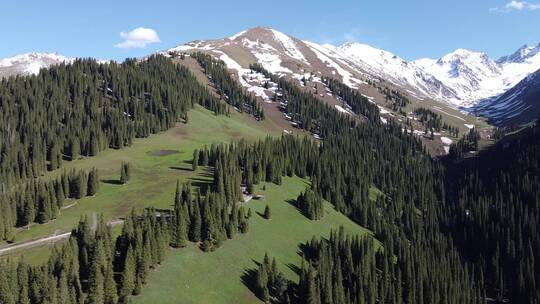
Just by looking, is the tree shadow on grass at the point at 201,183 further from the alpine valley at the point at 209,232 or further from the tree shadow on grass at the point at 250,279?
the tree shadow on grass at the point at 250,279

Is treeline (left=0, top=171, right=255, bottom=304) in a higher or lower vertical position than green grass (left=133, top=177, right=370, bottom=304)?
higher

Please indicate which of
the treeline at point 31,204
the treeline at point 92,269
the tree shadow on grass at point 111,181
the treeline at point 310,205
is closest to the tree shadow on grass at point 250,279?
the treeline at point 92,269

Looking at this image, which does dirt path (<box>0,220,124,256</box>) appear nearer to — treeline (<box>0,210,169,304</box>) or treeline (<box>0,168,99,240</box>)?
treeline (<box>0,168,99,240</box>)

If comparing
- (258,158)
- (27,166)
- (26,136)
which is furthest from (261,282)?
(26,136)

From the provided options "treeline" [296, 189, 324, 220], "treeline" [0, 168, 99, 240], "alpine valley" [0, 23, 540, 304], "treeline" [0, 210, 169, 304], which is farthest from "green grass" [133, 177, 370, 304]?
"treeline" [0, 168, 99, 240]

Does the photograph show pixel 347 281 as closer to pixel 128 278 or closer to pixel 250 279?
pixel 250 279

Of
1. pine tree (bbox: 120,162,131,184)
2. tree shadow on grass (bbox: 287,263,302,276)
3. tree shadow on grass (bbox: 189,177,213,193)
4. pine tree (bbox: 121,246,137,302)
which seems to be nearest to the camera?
pine tree (bbox: 121,246,137,302)

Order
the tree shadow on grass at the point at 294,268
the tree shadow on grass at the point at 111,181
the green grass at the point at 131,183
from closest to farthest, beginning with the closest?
the tree shadow on grass at the point at 294,268, the green grass at the point at 131,183, the tree shadow on grass at the point at 111,181

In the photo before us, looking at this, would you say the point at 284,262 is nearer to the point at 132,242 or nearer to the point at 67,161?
the point at 132,242
